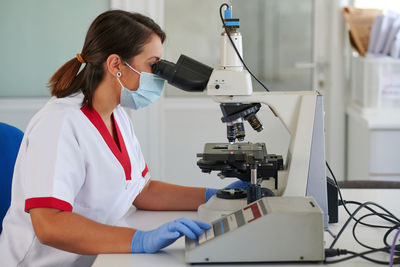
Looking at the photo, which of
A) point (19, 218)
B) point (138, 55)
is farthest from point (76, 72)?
point (19, 218)

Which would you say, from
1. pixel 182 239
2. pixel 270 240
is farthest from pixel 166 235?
pixel 270 240

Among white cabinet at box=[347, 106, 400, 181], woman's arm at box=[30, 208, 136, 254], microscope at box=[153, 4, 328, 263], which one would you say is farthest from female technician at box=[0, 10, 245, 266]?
white cabinet at box=[347, 106, 400, 181]

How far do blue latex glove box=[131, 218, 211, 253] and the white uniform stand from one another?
22 cm

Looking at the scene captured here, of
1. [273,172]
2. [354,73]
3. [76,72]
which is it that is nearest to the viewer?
[273,172]

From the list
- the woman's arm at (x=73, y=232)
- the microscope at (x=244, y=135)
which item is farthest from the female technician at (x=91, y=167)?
the microscope at (x=244, y=135)

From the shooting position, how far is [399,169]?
9.08ft

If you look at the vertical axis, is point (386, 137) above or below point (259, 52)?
below

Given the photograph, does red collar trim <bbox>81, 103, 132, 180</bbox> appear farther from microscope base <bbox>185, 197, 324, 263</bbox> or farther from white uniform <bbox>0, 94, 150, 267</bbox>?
microscope base <bbox>185, 197, 324, 263</bbox>

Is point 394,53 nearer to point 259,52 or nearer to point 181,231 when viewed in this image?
point 259,52

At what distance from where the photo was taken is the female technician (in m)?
1.31

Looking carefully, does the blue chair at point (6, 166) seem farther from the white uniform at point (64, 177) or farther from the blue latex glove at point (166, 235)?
the blue latex glove at point (166, 235)

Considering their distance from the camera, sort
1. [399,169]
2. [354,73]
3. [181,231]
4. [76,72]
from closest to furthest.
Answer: [181,231], [76,72], [399,169], [354,73]

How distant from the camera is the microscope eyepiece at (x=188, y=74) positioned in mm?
1431

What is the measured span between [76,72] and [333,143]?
2178 mm
